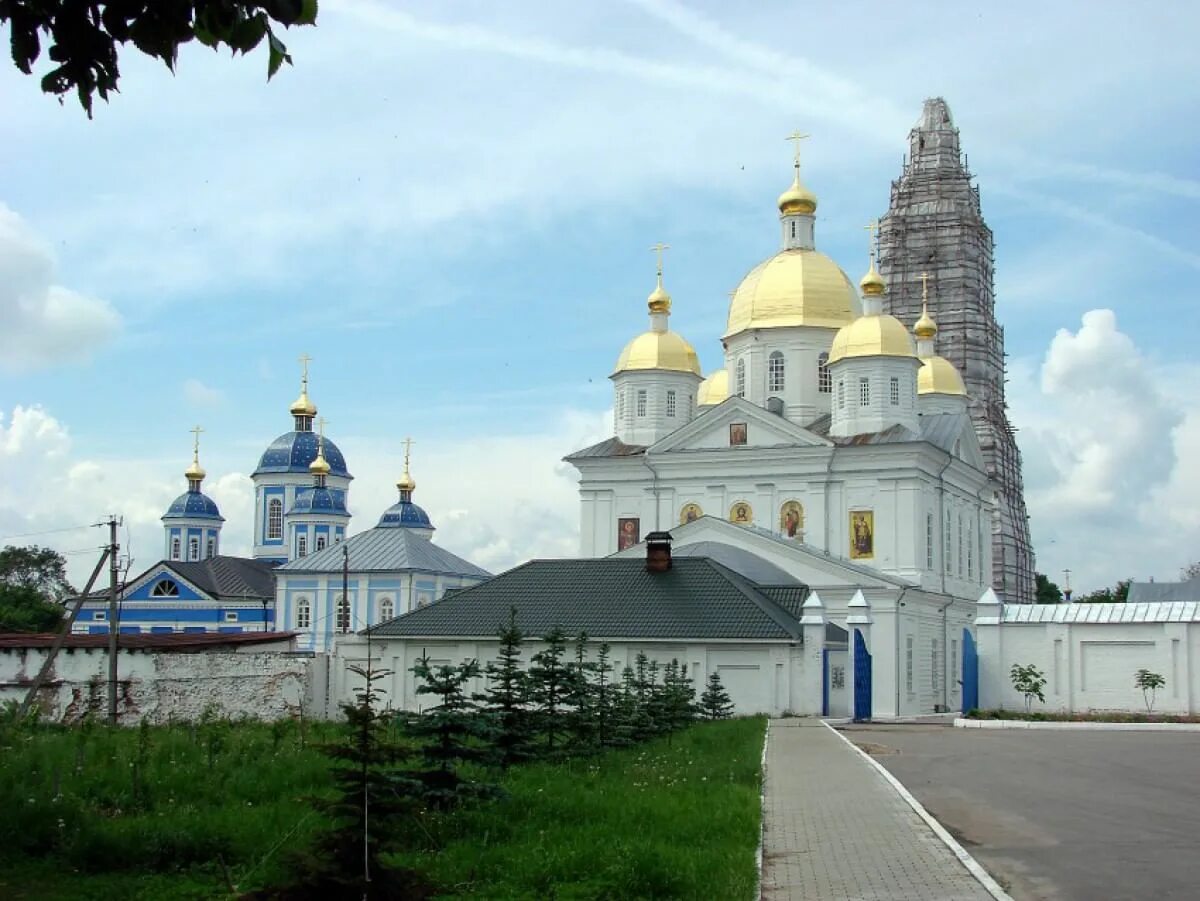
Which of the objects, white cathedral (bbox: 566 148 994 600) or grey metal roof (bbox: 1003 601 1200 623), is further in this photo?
white cathedral (bbox: 566 148 994 600)

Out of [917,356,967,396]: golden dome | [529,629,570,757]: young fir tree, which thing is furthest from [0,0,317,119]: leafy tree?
[917,356,967,396]: golden dome

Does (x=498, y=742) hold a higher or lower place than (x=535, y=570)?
lower

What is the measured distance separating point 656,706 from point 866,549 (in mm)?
26623

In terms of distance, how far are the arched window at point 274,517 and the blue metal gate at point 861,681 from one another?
51.4 meters

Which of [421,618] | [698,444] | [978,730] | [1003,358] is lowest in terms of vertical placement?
[978,730]

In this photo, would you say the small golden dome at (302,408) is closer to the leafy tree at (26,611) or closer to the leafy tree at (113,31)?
the leafy tree at (26,611)

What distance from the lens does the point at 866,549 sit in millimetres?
48031

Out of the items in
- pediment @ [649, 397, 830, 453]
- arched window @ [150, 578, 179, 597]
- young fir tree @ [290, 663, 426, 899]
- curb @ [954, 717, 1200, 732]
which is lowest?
curb @ [954, 717, 1200, 732]

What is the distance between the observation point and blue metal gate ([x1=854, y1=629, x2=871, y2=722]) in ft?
115

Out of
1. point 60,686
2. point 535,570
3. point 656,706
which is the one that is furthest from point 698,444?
point 656,706

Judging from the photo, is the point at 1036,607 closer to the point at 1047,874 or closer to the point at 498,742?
the point at 498,742

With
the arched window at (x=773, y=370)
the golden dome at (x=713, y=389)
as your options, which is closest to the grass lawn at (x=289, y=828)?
the arched window at (x=773, y=370)

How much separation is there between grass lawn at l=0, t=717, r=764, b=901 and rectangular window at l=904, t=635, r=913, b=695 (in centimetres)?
Result: 2837

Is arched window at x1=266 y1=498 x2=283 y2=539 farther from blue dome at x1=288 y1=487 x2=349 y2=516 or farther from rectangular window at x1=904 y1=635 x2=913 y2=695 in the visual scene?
rectangular window at x1=904 y1=635 x2=913 y2=695
